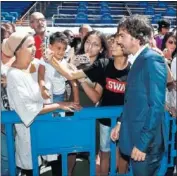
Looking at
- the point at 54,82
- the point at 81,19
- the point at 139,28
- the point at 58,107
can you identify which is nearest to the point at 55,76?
the point at 54,82

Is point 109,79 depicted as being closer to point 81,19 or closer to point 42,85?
point 42,85

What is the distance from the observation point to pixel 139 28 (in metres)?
1.71

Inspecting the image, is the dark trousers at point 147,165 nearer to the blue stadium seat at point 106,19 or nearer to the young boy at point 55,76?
the young boy at point 55,76

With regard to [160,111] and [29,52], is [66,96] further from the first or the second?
[160,111]

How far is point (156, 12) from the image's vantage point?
12141 mm

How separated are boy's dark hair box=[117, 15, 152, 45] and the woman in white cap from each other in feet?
2.03

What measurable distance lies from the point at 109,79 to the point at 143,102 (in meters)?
0.55

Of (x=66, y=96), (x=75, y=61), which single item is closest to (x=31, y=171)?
(x=66, y=96)

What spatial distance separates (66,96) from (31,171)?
2.43 feet

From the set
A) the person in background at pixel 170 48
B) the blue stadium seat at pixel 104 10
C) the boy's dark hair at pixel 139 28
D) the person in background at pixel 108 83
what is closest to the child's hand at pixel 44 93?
the person in background at pixel 108 83

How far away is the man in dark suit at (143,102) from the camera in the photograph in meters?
1.59

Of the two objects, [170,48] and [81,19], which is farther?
[81,19]

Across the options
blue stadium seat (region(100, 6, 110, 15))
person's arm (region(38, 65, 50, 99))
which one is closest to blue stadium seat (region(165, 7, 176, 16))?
blue stadium seat (region(100, 6, 110, 15))

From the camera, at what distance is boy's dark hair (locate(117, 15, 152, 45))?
1.71 metres
